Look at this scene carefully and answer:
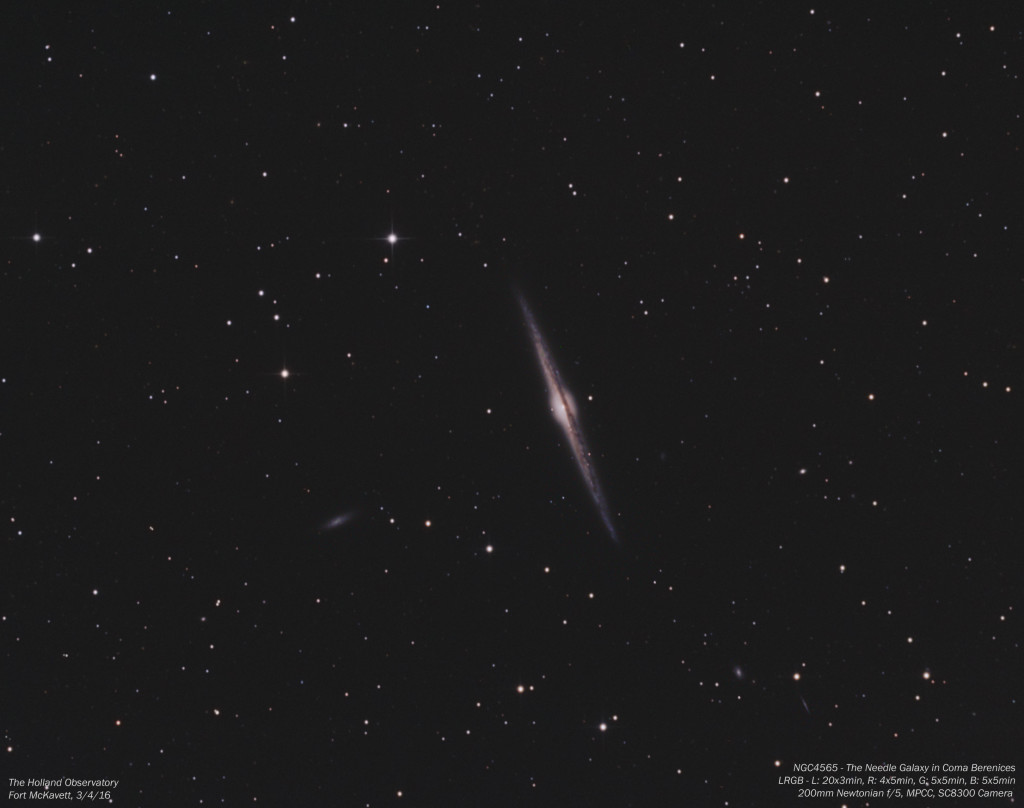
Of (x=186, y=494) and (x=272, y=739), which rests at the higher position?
(x=186, y=494)

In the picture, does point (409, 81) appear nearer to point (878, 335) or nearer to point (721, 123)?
point (721, 123)

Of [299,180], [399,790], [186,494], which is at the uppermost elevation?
[299,180]

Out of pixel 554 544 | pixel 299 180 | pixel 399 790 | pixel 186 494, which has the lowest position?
pixel 399 790

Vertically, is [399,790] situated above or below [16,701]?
below

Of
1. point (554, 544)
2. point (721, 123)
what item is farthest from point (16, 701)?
point (721, 123)

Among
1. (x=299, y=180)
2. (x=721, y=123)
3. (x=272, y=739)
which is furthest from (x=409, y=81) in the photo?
(x=272, y=739)

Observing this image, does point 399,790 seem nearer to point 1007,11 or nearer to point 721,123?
point 721,123
